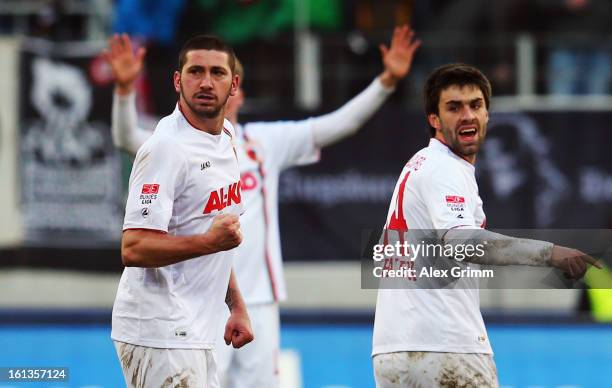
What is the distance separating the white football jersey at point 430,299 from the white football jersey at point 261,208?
5.94 ft

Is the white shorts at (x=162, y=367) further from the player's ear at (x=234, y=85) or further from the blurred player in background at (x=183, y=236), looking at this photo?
the player's ear at (x=234, y=85)

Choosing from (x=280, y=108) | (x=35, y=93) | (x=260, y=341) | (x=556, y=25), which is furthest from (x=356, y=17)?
(x=260, y=341)

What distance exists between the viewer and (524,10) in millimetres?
13156

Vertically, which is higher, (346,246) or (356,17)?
(356,17)

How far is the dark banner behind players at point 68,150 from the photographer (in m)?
12.8

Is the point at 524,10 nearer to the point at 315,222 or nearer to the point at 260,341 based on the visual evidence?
the point at 315,222

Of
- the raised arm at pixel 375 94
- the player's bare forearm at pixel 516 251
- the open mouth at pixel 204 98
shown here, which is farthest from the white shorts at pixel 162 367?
the raised arm at pixel 375 94

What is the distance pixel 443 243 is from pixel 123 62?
114 inches

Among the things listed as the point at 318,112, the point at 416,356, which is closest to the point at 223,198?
the point at 416,356

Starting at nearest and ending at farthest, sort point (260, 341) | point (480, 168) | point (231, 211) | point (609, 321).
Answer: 1. point (231, 211)
2. point (260, 341)
3. point (609, 321)
4. point (480, 168)

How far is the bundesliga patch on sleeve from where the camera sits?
502cm

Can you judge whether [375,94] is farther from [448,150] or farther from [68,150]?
[68,150]

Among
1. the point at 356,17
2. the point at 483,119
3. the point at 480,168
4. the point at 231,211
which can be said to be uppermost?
the point at 356,17

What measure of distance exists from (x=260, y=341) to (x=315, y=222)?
6.11 meters
